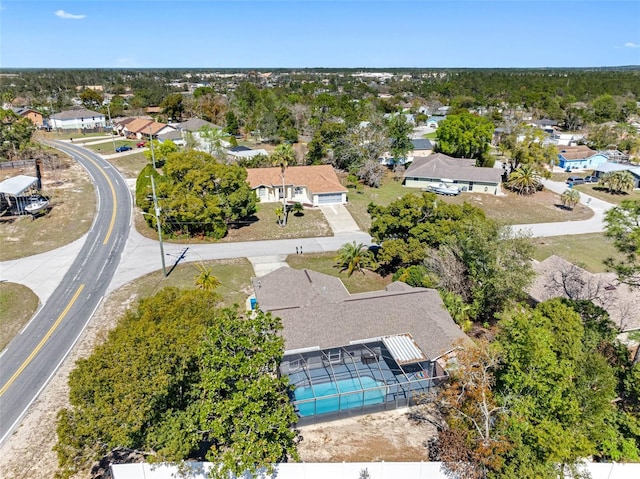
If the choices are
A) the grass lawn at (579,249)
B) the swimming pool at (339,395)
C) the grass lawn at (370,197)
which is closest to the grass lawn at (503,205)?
the grass lawn at (370,197)

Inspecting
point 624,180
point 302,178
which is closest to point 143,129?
point 302,178

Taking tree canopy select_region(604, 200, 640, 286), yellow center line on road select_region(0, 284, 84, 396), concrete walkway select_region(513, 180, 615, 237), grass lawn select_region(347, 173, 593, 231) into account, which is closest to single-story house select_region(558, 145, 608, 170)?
grass lawn select_region(347, 173, 593, 231)

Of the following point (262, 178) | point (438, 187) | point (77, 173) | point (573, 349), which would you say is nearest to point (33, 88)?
point (77, 173)

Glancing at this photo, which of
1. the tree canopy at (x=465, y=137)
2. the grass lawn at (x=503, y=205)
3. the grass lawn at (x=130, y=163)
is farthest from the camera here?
the tree canopy at (x=465, y=137)

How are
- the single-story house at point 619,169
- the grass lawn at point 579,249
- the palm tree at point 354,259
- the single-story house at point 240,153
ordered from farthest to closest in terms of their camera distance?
the single-story house at point 240,153 → the single-story house at point 619,169 → the grass lawn at point 579,249 → the palm tree at point 354,259

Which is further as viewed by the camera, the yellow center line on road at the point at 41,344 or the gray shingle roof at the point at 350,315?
the gray shingle roof at the point at 350,315

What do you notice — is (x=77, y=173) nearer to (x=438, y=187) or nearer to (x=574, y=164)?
(x=438, y=187)

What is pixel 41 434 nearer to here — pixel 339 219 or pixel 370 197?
pixel 339 219

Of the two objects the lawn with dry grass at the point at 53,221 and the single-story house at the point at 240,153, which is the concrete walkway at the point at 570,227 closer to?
the single-story house at the point at 240,153

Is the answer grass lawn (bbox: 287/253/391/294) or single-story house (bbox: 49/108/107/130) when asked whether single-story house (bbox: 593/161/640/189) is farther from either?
single-story house (bbox: 49/108/107/130)
